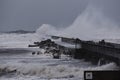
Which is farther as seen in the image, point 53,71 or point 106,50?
point 106,50

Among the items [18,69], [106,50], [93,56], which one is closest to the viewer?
[18,69]

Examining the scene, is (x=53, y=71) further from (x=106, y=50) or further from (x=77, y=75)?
(x=106, y=50)

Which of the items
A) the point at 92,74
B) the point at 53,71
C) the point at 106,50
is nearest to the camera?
the point at 92,74

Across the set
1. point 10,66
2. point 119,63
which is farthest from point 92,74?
point 10,66

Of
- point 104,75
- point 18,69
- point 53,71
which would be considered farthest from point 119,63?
point 104,75

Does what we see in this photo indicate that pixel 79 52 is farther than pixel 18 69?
Yes

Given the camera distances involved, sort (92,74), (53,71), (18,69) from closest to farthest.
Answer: (92,74)
(53,71)
(18,69)

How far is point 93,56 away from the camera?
1178 inches

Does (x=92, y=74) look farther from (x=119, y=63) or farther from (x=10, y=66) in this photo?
(x=10, y=66)

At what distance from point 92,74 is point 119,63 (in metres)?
9.04

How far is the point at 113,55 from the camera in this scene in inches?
949

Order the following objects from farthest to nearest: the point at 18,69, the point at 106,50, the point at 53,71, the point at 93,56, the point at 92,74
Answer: the point at 93,56, the point at 106,50, the point at 18,69, the point at 53,71, the point at 92,74

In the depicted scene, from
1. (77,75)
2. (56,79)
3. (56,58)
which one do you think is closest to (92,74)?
(56,79)

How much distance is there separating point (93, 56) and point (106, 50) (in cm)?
341
